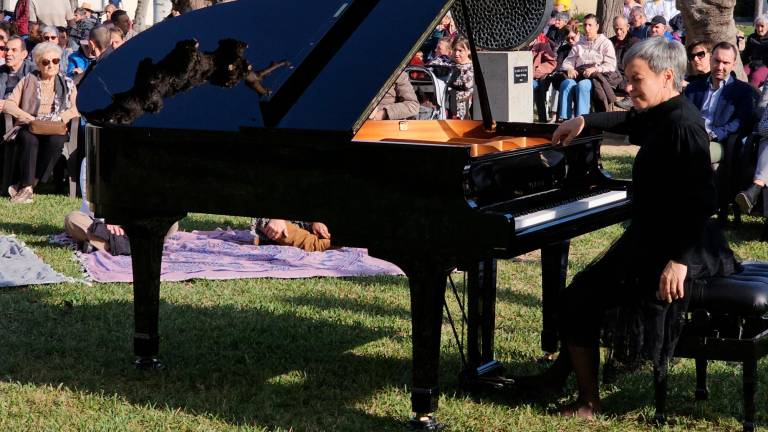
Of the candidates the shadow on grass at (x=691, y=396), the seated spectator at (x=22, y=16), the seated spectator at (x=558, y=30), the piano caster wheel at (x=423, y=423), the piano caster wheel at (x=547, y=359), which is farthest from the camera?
the seated spectator at (x=22, y=16)

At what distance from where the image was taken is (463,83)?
44.6 feet

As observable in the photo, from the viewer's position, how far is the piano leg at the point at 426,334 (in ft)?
14.6

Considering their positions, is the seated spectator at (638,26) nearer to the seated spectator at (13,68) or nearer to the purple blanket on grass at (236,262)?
the seated spectator at (13,68)

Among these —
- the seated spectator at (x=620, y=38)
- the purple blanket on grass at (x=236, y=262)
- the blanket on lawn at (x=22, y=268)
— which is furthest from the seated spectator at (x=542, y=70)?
the blanket on lawn at (x=22, y=268)

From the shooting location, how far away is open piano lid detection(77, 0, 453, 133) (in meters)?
4.50

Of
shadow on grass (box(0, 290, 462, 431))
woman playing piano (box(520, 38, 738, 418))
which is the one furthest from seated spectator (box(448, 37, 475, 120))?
woman playing piano (box(520, 38, 738, 418))

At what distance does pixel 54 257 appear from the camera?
8.59 metres

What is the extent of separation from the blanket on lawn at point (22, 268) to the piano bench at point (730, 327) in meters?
4.57

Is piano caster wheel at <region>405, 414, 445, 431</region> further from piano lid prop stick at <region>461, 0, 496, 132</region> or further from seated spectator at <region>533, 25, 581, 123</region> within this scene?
seated spectator at <region>533, 25, 581, 123</region>

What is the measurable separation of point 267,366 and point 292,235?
337 centimetres

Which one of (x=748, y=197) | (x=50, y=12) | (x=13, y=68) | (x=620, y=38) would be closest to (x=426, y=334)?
(x=748, y=197)

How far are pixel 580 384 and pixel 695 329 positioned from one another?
538mm

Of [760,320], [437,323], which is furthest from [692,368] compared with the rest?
[437,323]

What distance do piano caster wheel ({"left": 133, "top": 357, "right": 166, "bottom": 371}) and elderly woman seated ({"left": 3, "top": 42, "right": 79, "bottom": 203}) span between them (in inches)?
243
